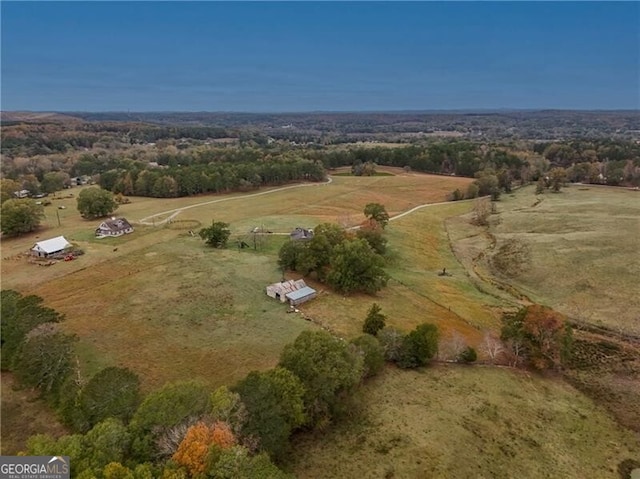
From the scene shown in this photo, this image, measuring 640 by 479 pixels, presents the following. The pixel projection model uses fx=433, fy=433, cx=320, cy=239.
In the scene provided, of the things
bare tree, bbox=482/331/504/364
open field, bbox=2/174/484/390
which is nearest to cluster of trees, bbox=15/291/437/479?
open field, bbox=2/174/484/390

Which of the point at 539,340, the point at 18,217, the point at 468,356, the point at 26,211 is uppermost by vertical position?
the point at 26,211

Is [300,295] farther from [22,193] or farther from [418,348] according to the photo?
[22,193]

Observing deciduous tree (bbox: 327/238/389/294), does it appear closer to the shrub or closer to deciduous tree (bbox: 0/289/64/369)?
the shrub

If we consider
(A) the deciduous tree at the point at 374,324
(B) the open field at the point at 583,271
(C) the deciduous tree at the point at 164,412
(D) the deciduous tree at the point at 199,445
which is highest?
(D) the deciduous tree at the point at 199,445

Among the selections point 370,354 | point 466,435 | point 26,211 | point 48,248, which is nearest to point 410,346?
point 370,354

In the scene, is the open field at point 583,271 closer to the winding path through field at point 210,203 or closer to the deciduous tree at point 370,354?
the winding path through field at point 210,203

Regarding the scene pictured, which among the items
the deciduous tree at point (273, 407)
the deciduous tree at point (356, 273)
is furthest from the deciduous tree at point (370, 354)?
the deciduous tree at point (356, 273)
